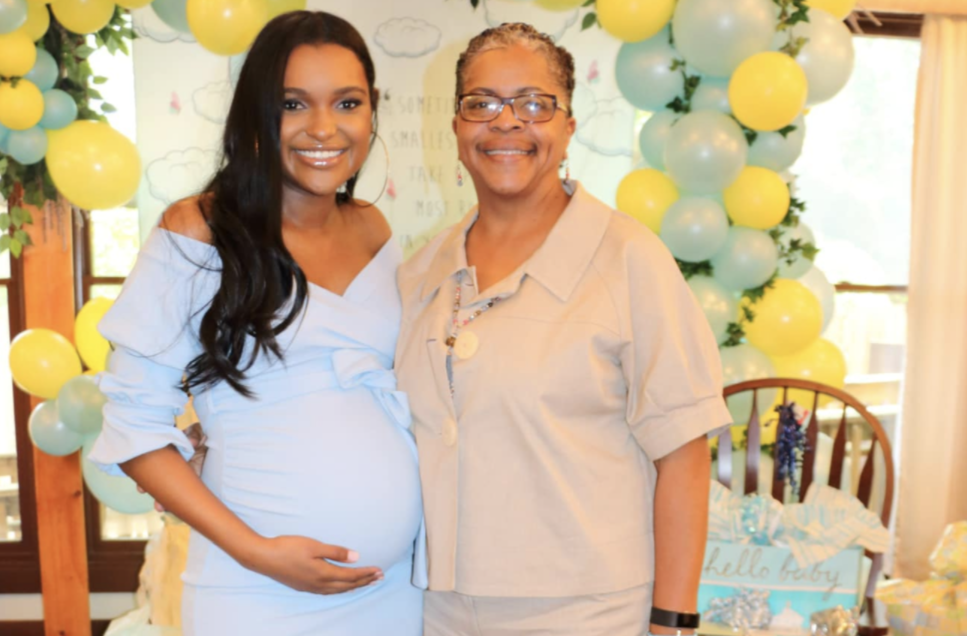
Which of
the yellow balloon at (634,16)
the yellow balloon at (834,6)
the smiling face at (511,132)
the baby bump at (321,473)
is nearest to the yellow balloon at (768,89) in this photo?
the yellow balloon at (634,16)

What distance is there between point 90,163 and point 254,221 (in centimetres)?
123

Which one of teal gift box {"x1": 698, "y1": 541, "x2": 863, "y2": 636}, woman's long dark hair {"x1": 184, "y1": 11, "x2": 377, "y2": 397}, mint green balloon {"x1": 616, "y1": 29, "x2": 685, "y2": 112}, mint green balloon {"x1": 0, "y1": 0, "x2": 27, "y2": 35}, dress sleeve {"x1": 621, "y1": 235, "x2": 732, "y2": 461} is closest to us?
dress sleeve {"x1": 621, "y1": 235, "x2": 732, "y2": 461}

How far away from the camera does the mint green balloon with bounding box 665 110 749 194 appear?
7.61 feet

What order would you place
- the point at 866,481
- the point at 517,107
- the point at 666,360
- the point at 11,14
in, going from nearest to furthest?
the point at 666,360, the point at 517,107, the point at 11,14, the point at 866,481

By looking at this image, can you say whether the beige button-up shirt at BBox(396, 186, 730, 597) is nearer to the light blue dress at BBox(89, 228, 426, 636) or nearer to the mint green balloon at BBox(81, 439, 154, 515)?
the light blue dress at BBox(89, 228, 426, 636)

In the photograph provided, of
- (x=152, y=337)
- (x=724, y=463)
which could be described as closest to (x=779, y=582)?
(x=724, y=463)

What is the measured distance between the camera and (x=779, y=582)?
6.29ft

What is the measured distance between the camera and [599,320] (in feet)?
4.07

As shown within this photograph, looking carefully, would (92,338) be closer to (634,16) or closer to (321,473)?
(321,473)

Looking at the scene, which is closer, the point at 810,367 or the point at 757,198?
the point at 757,198

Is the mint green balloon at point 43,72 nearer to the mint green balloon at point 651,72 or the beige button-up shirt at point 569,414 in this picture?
the mint green balloon at point 651,72

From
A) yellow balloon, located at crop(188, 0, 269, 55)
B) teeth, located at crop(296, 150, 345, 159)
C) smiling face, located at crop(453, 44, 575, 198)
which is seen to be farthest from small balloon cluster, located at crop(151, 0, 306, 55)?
smiling face, located at crop(453, 44, 575, 198)

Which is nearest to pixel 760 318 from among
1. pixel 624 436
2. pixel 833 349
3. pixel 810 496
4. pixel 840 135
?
pixel 833 349

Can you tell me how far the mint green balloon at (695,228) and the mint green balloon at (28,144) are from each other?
1707 mm
